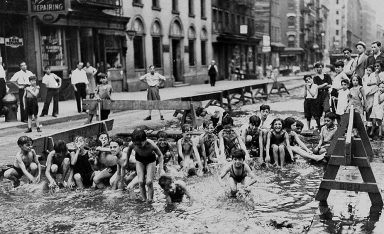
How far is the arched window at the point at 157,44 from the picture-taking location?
1348 inches

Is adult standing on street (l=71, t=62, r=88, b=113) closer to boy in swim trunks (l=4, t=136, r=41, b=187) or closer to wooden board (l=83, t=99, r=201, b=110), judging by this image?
wooden board (l=83, t=99, r=201, b=110)

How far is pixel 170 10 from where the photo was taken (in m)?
36.3

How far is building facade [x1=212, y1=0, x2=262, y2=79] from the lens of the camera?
149 ft

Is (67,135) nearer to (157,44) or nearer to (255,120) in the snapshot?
(255,120)

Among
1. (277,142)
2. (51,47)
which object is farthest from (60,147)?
(51,47)

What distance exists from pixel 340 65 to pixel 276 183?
20.6 ft

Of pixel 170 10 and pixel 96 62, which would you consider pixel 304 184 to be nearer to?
pixel 96 62

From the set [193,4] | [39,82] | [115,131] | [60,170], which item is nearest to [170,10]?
[193,4]

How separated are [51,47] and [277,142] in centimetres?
1667

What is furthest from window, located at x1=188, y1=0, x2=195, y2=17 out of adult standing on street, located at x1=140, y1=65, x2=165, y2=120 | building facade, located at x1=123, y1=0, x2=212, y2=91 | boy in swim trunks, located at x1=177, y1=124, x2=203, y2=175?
boy in swim trunks, located at x1=177, y1=124, x2=203, y2=175

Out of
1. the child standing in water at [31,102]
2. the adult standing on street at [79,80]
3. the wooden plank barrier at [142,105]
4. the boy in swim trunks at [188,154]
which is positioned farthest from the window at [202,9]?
the boy in swim trunks at [188,154]

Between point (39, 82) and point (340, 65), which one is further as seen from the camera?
point (39, 82)

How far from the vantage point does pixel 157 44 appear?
3494 cm

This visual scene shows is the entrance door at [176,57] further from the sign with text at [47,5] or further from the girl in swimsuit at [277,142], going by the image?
the girl in swimsuit at [277,142]
